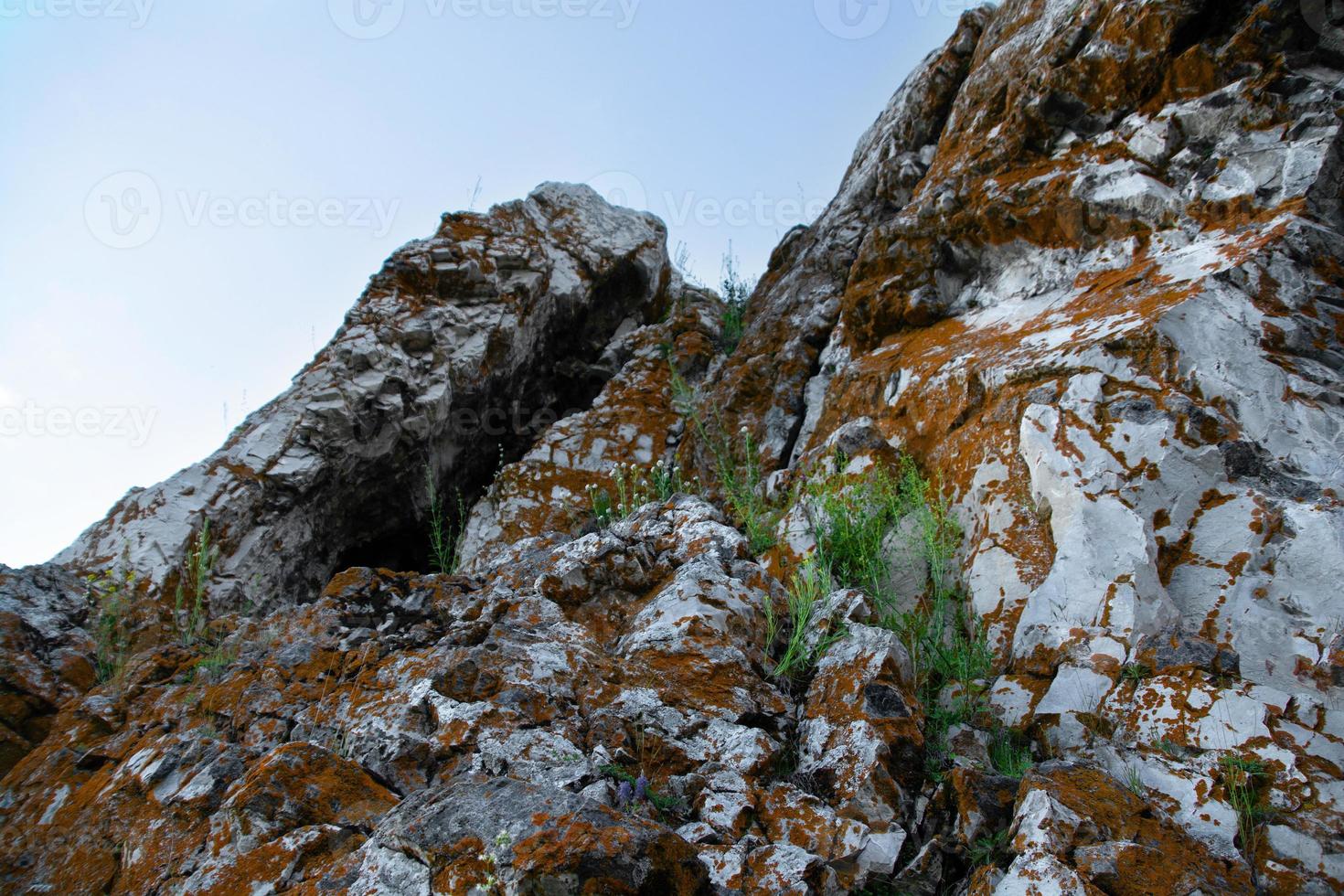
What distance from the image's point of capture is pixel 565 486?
7.27 meters

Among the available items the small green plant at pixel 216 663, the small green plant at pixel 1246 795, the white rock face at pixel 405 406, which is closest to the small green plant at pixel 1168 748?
the small green plant at pixel 1246 795

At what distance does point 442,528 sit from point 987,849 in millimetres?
6631

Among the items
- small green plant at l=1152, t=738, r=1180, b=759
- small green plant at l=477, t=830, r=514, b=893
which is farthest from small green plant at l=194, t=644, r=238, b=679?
small green plant at l=1152, t=738, r=1180, b=759

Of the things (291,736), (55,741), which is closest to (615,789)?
(291,736)

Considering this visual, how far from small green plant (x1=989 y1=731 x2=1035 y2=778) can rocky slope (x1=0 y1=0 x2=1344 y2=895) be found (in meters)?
0.02

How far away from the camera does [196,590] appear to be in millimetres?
5863

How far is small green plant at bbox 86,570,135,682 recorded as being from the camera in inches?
169

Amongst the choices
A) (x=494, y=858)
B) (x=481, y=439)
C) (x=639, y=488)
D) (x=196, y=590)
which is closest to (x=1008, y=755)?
(x=494, y=858)

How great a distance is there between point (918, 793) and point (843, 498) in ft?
6.90

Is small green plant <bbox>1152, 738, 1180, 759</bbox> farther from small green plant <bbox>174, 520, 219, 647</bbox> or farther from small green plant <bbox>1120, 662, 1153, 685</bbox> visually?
small green plant <bbox>174, 520, 219, 647</bbox>

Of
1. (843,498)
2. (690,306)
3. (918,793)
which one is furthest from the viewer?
(690,306)

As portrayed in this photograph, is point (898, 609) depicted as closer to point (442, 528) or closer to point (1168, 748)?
point (1168, 748)

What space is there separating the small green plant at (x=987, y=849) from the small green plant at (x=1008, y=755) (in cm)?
54

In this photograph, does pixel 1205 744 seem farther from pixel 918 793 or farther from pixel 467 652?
pixel 467 652
